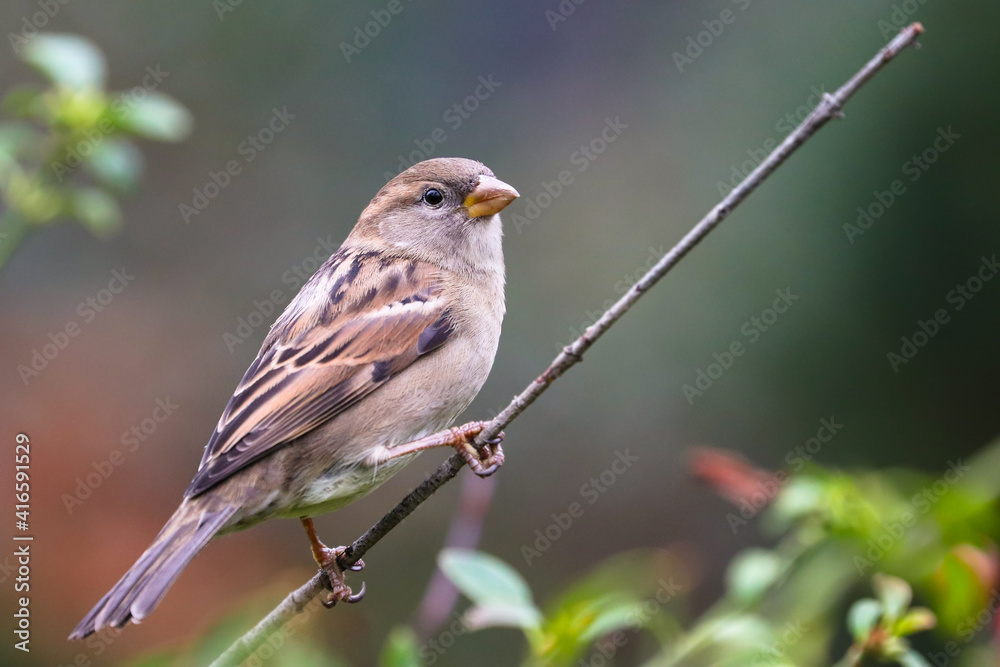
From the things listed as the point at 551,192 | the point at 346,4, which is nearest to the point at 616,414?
the point at 551,192

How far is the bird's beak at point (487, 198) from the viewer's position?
A: 14.2 feet

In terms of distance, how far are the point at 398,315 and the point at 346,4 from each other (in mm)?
4037

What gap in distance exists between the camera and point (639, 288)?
245 cm

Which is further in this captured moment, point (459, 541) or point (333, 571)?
point (333, 571)

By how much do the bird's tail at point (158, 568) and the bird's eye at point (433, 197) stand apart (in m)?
1.71

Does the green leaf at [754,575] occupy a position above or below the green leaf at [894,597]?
below

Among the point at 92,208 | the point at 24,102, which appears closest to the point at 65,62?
the point at 24,102

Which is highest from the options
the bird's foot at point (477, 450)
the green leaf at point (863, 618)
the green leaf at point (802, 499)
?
the green leaf at point (802, 499)

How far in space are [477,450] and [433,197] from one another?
1526mm

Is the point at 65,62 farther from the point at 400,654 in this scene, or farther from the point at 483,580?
the point at 400,654

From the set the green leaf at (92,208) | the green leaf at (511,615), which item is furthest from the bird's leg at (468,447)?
the green leaf at (92,208)

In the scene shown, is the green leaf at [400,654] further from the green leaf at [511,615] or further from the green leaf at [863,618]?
the green leaf at [863,618]

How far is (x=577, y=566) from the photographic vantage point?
22.2 ft

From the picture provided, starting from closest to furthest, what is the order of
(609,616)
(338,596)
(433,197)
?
(609,616) < (338,596) < (433,197)
